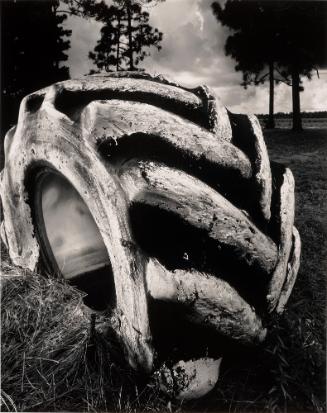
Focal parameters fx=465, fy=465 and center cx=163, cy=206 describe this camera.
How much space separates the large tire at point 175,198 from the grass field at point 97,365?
18 cm

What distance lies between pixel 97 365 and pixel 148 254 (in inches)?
19.4

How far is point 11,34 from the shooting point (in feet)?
6.62

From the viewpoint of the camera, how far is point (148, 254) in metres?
0.99

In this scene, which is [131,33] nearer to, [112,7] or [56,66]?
[112,7]

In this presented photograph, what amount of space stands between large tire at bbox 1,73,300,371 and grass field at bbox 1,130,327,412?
0.18 meters

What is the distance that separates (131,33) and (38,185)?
2.53 ft

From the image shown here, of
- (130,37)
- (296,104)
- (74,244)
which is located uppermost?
(130,37)

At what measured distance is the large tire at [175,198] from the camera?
99cm

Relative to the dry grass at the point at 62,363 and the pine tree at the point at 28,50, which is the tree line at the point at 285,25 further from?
the dry grass at the point at 62,363

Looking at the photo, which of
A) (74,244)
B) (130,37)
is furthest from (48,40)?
(74,244)

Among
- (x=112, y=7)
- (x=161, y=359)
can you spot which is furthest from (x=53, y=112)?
(x=112, y=7)

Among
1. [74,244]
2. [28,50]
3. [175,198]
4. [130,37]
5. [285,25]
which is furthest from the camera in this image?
[28,50]

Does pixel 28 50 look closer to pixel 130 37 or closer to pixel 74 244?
pixel 130 37

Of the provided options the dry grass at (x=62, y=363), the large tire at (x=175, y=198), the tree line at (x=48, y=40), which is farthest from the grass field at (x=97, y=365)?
the tree line at (x=48, y=40)
